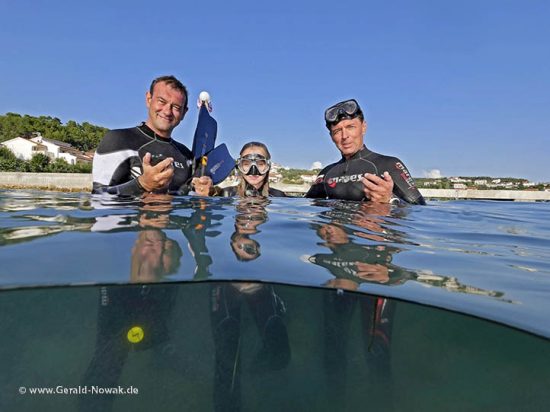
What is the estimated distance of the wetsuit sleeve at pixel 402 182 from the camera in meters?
4.96

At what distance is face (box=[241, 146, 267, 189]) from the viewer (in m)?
4.93

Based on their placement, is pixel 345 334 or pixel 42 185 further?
pixel 42 185

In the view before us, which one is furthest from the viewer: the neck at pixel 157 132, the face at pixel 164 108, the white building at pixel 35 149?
the white building at pixel 35 149

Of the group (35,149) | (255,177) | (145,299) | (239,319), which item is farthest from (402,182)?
(35,149)

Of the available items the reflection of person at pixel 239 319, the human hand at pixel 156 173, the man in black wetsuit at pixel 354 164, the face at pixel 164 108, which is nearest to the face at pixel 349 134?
the man in black wetsuit at pixel 354 164

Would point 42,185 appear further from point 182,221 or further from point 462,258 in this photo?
point 462,258

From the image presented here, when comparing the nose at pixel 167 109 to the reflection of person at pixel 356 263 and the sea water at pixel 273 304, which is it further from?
the reflection of person at pixel 356 263

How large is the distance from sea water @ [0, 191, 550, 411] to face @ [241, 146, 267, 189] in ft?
0.98

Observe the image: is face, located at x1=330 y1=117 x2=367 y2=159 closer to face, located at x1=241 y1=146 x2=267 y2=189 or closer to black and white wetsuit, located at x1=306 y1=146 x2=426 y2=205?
black and white wetsuit, located at x1=306 y1=146 x2=426 y2=205

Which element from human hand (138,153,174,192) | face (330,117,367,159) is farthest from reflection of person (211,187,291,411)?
face (330,117,367,159)

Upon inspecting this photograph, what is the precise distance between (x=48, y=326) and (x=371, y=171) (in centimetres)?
620

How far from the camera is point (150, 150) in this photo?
15.1ft

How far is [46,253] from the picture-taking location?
2.38 meters

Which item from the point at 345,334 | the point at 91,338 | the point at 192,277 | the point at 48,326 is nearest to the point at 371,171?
the point at 345,334
